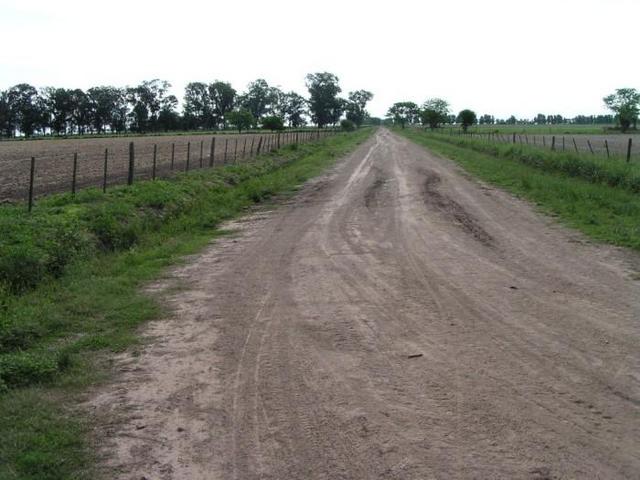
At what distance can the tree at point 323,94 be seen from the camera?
159500 millimetres

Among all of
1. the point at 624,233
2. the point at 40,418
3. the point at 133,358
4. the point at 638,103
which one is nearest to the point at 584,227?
the point at 624,233

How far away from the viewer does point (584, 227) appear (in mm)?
12266

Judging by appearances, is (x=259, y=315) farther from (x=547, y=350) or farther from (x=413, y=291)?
(x=547, y=350)

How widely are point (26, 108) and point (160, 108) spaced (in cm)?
3012

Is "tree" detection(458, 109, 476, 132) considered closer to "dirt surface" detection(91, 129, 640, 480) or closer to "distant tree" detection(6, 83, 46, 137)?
"dirt surface" detection(91, 129, 640, 480)

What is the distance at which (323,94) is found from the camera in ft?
522

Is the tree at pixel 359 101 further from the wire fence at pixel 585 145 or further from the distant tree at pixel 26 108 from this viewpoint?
the wire fence at pixel 585 145

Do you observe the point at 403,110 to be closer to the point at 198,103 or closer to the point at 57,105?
the point at 198,103

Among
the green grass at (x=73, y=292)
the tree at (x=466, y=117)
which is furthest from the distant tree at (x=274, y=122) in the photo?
the green grass at (x=73, y=292)

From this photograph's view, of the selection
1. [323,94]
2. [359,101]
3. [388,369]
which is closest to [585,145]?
[388,369]

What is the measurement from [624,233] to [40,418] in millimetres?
10752

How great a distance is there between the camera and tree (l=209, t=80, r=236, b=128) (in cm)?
15888

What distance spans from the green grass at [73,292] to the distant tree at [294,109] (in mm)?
157738

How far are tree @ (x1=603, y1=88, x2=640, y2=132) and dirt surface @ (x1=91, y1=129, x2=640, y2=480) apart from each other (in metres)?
113
